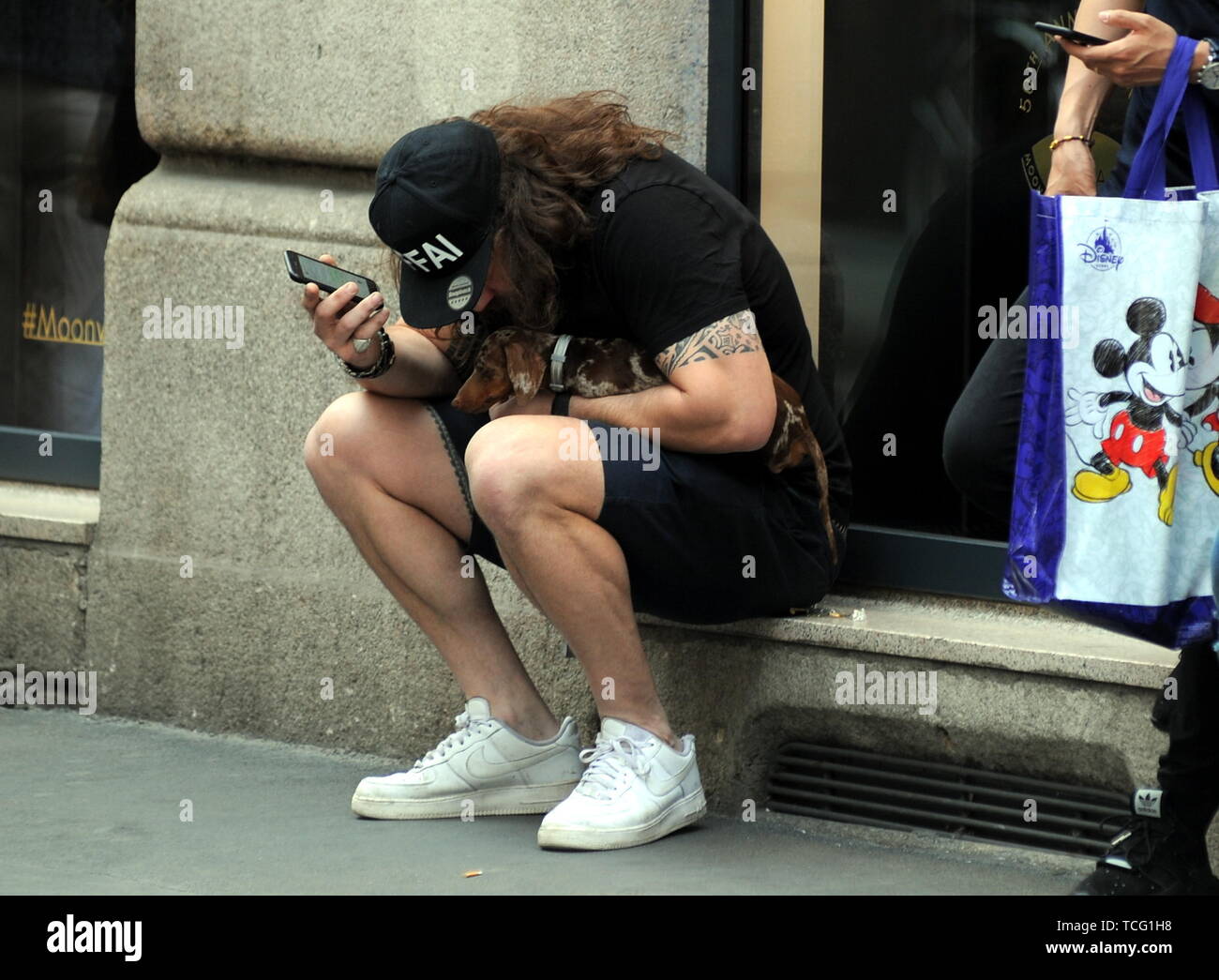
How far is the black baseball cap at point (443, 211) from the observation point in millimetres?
3314

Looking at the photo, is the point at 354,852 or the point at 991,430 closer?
the point at 991,430

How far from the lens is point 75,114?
529cm

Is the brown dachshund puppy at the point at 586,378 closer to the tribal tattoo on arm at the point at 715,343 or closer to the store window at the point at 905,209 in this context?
the tribal tattoo on arm at the point at 715,343

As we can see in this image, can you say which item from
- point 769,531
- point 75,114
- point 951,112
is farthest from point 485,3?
point 75,114

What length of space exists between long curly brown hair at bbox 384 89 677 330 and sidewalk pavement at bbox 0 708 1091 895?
96cm

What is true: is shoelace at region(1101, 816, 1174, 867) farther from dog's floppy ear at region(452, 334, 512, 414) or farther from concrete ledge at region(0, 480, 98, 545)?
concrete ledge at region(0, 480, 98, 545)

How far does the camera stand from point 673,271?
3307mm

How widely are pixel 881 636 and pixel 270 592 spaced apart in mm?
1521

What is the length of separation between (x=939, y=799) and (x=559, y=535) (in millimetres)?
919

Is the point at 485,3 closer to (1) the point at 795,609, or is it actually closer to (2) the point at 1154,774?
(1) the point at 795,609

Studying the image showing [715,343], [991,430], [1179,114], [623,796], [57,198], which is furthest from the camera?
[57,198]

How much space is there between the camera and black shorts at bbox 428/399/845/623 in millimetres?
3344

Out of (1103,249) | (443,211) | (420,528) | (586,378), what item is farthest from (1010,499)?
(420,528)

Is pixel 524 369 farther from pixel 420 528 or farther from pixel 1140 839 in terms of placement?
pixel 1140 839
